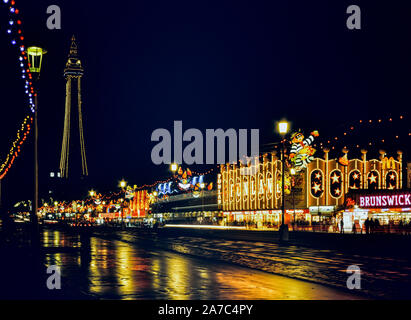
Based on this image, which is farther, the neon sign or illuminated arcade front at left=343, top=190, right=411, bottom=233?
illuminated arcade front at left=343, top=190, right=411, bottom=233

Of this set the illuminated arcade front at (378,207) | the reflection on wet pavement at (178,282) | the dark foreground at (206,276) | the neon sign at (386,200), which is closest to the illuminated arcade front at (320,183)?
the illuminated arcade front at (378,207)

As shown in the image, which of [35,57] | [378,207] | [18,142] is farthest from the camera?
[378,207]

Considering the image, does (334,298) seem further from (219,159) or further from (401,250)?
(219,159)

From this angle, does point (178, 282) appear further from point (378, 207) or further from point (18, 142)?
point (378, 207)

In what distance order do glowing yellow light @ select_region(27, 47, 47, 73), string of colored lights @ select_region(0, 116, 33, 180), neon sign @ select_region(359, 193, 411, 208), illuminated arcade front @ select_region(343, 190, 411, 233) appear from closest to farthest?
glowing yellow light @ select_region(27, 47, 47, 73)
string of colored lights @ select_region(0, 116, 33, 180)
neon sign @ select_region(359, 193, 411, 208)
illuminated arcade front @ select_region(343, 190, 411, 233)

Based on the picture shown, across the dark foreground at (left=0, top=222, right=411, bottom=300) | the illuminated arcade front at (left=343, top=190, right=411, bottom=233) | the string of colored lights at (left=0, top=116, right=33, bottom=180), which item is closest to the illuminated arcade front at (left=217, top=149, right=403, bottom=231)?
the illuminated arcade front at (left=343, top=190, right=411, bottom=233)

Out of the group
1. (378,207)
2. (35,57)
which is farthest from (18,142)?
(378,207)

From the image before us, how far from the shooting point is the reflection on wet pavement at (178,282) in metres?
13.6

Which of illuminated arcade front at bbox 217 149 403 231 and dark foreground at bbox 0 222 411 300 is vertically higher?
illuminated arcade front at bbox 217 149 403 231

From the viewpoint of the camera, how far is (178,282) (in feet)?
53.0

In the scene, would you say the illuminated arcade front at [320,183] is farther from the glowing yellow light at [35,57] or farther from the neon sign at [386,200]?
the glowing yellow light at [35,57]

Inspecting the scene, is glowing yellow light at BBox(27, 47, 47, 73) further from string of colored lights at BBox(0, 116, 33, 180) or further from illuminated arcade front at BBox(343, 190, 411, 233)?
illuminated arcade front at BBox(343, 190, 411, 233)

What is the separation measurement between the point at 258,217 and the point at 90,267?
66.1 m

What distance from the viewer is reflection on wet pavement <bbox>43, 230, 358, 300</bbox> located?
534 inches
